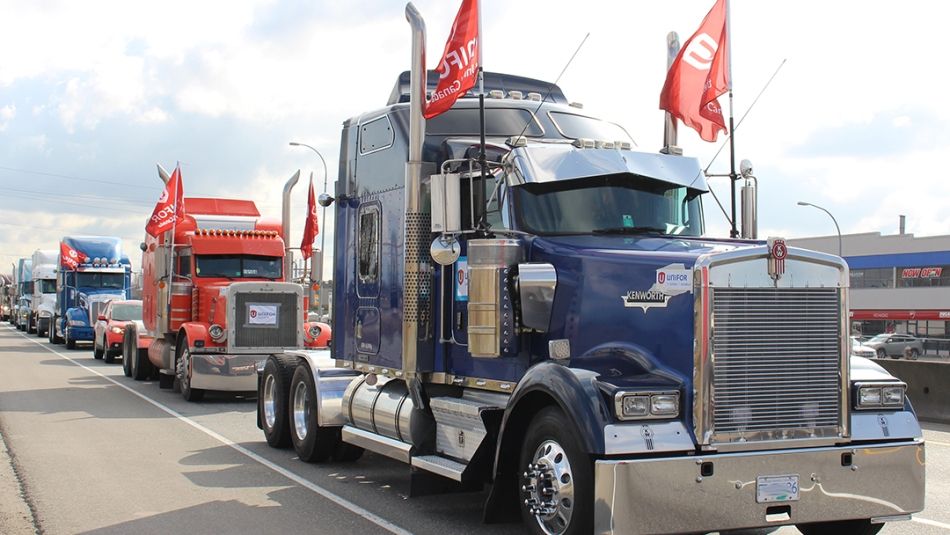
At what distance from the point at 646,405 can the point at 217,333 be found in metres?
13.4

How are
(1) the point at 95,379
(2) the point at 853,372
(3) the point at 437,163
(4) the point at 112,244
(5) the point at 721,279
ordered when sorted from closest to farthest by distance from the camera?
1. (5) the point at 721,279
2. (2) the point at 853,372
3. (3) the point at 437,163
4. (1) the point at 95,379
5. (4) the point at 112,244

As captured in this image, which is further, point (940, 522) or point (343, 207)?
point (343, 207)

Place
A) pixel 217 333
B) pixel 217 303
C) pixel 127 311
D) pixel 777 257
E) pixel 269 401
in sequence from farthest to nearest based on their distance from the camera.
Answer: pixel 127 311, pixel 217 303, pixel 217 333, pixel 269 401, pixel 777 257

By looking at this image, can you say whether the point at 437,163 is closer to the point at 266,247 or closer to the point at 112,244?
the point at 266,247

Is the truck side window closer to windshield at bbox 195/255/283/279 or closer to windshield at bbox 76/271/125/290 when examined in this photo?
windshield at bbox 195/255/283/279

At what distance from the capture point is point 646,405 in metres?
6.12

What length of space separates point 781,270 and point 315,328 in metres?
13.4

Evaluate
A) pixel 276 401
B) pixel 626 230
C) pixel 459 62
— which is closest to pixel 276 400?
pixel 276 401

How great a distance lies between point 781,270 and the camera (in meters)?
6.37

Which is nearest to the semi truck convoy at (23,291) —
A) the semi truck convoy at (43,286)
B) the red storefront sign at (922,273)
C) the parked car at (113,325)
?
the semi truck convoy at (43,286)

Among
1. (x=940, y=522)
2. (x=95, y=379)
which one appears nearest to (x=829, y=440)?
(x=940, y=522)

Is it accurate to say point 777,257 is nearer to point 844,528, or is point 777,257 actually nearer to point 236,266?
point 844,528

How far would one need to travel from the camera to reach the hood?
6.45 metres

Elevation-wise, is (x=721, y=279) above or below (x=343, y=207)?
below
